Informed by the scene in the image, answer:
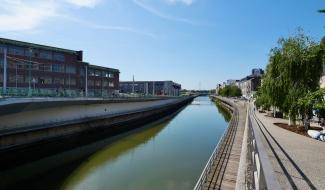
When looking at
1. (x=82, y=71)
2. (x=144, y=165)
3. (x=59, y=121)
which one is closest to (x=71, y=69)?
(x=82, y=71)

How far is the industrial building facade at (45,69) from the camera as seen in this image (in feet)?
187

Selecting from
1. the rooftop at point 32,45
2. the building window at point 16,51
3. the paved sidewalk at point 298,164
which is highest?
the rooftop at point 32,45

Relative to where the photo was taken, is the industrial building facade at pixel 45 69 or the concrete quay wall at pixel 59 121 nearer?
the concrete quay wall at pixel 59 121

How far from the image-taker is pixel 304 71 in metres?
26.5

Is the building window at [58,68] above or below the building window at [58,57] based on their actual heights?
below

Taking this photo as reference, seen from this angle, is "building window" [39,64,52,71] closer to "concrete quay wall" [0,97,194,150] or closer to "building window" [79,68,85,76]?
"building window" [79,68,85,76]

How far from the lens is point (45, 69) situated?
65.6 meters

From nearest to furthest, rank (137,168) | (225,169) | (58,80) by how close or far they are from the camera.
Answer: (225,169)
(137,168)
(58,80)

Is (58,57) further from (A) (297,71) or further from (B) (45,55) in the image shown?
(A) (297,71)

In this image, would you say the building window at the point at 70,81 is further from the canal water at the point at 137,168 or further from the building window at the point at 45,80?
the canal water at the point at 137,168

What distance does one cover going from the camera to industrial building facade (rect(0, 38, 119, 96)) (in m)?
57.1

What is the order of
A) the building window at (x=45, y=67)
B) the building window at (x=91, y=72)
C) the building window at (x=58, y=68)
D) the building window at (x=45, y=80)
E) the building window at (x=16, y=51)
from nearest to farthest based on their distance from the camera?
the building window at (x=16, y=51) → the building window at (x=45, y=80) → the building window at (x=45, y=67) → the building window at (x=58, y=68) → the building window at (x=91, y=72)

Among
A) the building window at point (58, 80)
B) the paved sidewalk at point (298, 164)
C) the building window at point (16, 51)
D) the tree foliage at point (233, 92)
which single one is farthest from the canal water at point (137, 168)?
the tree foliage at point (233, 92)

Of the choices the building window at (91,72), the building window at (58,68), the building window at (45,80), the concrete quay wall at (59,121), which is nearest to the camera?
the concrete quay wall at (59,121)
